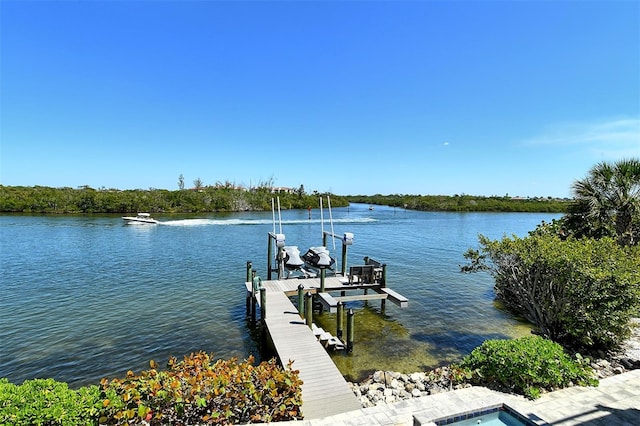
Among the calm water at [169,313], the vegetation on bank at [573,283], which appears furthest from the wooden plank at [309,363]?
the vegetation on bank at [573,283]

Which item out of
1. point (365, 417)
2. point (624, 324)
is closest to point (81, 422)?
point (365, 417)

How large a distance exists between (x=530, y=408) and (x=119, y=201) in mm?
73601

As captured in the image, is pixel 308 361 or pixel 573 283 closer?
pixel 308 361

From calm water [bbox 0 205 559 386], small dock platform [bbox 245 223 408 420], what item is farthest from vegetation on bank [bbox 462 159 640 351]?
small dock platform [bbox 245 223 408 420]

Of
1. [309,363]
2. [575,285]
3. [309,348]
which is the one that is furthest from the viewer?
[309,348]

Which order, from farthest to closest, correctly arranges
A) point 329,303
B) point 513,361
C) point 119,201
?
point 119,201, point 329,303, point 513,361

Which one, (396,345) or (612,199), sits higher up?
(612,199)

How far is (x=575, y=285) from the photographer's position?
7.87m

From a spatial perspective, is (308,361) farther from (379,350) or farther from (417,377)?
(379,350)

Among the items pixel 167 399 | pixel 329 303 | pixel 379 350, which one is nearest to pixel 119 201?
pixel 329 303

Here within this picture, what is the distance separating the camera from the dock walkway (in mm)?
6023

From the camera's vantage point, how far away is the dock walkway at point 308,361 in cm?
602

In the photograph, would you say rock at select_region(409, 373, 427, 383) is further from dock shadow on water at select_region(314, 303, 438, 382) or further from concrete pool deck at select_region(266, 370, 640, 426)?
concrete pool deck at select_region(266, 370, 640, 426)

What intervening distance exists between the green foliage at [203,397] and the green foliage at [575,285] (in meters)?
6.88
